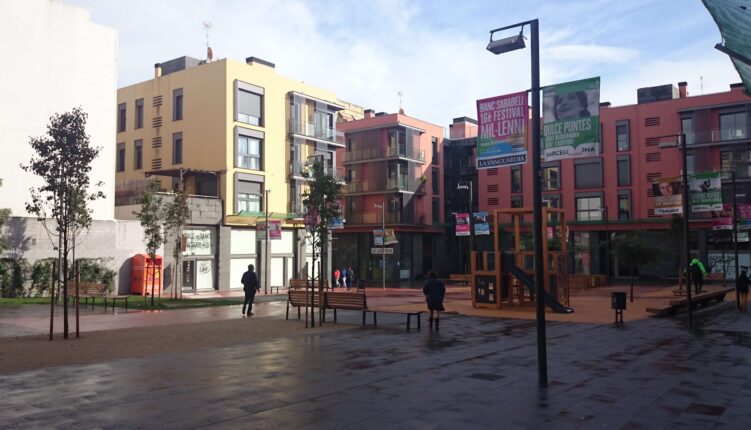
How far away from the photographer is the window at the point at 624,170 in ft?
182

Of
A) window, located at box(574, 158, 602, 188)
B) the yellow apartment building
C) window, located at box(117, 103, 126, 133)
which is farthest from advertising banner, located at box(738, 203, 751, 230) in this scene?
window, located at box(117, 103, 126, 133)

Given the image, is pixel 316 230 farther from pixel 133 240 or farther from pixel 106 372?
pixel 133 240

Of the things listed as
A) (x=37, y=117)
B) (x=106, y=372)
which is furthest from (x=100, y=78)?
(x=106, y=372)

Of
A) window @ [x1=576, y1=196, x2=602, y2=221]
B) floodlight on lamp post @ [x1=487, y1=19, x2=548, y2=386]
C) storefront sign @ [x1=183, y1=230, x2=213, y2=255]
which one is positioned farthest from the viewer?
window @ [x1=576, y1=196, x2=602, y2=221]

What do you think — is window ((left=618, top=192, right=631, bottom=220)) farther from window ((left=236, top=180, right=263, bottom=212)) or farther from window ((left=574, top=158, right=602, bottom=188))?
window ((left=236, top=180, right=263, bottom=212))

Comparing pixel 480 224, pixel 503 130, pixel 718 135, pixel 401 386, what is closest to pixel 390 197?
pixel 480 224

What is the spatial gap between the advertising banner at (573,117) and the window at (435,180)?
2144 inches

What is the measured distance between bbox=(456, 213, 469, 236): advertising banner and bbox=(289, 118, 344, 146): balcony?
12.2 meters

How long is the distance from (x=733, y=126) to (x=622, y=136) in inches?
344

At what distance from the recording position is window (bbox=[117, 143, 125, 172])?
45.4 m

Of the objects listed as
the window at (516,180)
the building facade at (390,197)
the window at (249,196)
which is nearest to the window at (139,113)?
the window at (249,196)

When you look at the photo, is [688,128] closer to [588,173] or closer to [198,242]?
[588,173]

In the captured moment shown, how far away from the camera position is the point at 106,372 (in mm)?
10211

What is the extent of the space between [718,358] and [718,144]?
4576cm
